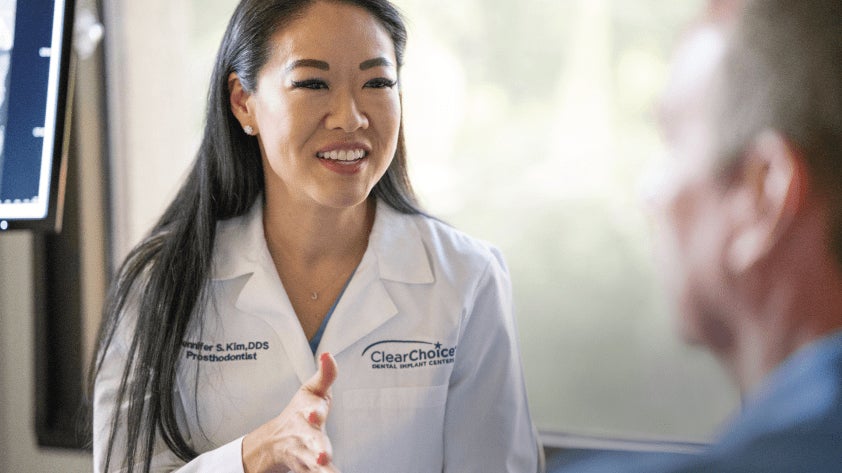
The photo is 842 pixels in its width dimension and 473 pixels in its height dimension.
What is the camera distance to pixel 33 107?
1309mm

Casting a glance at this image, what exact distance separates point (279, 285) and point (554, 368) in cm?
98

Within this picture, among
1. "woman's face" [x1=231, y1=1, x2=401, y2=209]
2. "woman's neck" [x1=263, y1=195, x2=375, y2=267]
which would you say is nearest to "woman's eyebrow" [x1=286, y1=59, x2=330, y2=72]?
"woman's face" [x1=231, y1=1, x2=401, y2=209]

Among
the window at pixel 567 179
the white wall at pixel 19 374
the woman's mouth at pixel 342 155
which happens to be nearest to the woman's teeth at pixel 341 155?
the woman's mouth at pixel 342 155

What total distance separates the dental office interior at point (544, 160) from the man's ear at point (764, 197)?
1499 mm

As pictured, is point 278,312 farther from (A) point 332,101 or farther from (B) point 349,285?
(A) point 332,101

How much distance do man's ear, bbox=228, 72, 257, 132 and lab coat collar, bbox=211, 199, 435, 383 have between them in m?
0.16

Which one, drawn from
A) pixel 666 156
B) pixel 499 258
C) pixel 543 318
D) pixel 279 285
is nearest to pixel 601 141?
pixel 543 318

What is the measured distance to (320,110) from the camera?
135 centimetres

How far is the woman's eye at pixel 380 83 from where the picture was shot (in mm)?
1378

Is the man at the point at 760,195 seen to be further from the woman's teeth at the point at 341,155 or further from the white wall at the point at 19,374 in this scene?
the white wall at the point at 19,374

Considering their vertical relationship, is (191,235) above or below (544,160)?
below

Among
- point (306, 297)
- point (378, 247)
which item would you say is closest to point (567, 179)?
point (378, 247)

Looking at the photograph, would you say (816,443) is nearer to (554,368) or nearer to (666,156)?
(666,156)

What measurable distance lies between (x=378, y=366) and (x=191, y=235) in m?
0.39
